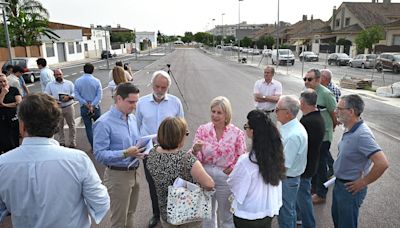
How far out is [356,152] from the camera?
316cm

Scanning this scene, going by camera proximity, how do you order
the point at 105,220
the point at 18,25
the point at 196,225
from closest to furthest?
the point at 196,225
the point at 105,220
the point at 18,25

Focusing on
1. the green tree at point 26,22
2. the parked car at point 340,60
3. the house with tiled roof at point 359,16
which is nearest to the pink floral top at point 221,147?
the parked car at point 340,60

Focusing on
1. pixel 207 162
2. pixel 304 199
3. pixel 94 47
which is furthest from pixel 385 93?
pixel 94 47

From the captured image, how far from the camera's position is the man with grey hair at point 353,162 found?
3062 millimetres

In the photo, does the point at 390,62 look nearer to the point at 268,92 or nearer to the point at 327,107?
the point at 268,92

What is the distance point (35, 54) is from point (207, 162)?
3947 cm

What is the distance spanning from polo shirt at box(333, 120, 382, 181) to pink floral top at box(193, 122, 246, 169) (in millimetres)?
1041

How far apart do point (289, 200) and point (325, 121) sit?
1.92m

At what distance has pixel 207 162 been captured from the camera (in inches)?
137

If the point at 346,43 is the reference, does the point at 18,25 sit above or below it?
above

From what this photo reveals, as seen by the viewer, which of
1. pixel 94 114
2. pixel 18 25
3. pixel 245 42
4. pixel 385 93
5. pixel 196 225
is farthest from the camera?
pixel 245 42

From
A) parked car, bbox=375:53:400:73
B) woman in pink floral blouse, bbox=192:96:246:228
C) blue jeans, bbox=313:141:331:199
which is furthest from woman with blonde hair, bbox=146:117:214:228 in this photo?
parked car, bbox=375:53:400:73

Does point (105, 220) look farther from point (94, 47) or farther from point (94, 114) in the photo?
point (94, 47)

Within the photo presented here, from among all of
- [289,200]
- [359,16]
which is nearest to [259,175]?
[289,200]
